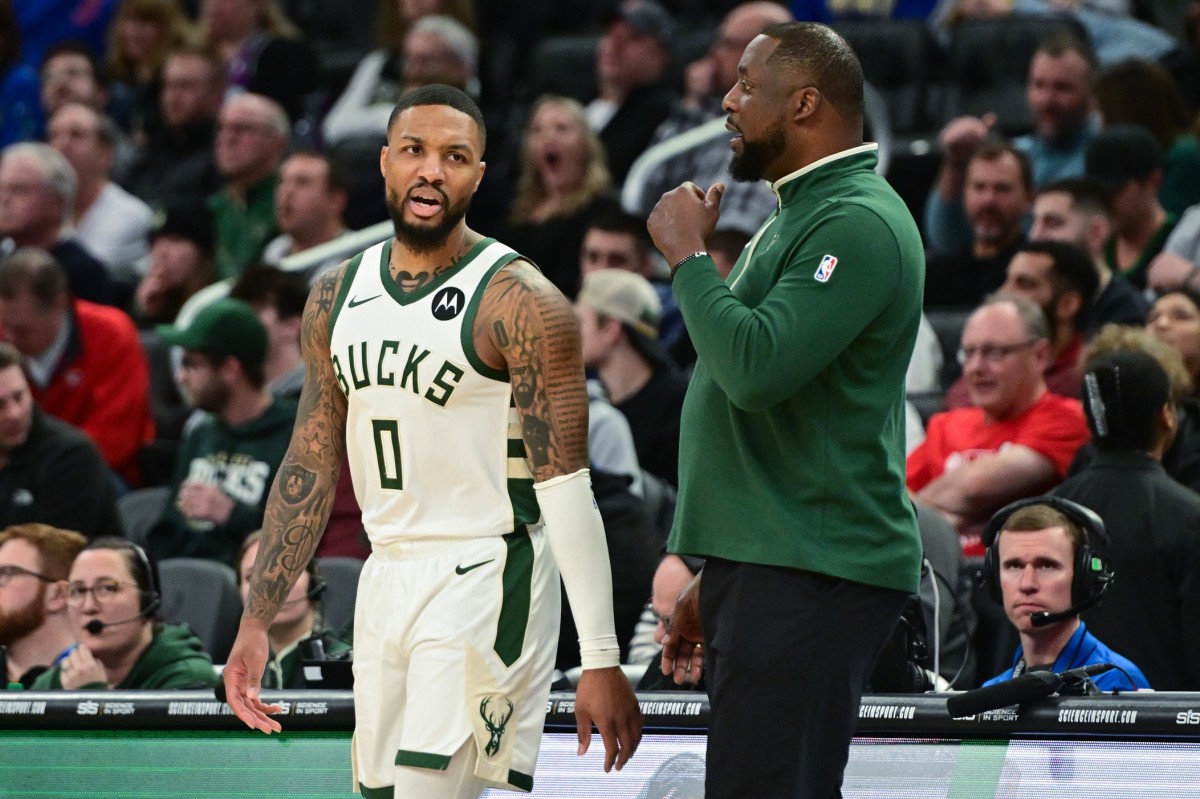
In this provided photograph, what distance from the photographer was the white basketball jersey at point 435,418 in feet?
11.0

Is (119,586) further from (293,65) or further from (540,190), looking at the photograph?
(293,65)

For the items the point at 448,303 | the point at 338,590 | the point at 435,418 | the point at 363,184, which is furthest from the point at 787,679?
the point at 363,184

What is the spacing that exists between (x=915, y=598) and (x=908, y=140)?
257 inches

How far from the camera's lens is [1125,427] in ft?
18.0

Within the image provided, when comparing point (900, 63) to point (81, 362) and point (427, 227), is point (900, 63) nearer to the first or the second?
point (81, 362)

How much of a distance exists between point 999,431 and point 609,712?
3588mm

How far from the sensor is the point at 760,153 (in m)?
3.32

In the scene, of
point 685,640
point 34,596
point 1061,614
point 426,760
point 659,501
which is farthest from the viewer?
point 659,501

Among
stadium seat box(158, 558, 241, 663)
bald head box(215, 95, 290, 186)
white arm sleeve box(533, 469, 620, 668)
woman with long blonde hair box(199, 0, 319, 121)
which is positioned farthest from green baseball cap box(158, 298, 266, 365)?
white arm sleeve box(533, 469, 620, 668)

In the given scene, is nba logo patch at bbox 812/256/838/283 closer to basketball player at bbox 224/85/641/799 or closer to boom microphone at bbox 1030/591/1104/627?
basketball player at bbox 224/85/641/799

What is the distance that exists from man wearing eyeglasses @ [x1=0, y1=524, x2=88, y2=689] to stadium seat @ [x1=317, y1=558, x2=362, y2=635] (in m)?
0.78

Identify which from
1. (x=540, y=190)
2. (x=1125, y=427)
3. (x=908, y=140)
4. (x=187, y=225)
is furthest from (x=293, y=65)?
(x=1125, y=427)

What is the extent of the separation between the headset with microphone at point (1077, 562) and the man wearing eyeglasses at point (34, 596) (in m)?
2.87

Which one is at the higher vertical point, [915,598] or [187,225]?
[187,225]
